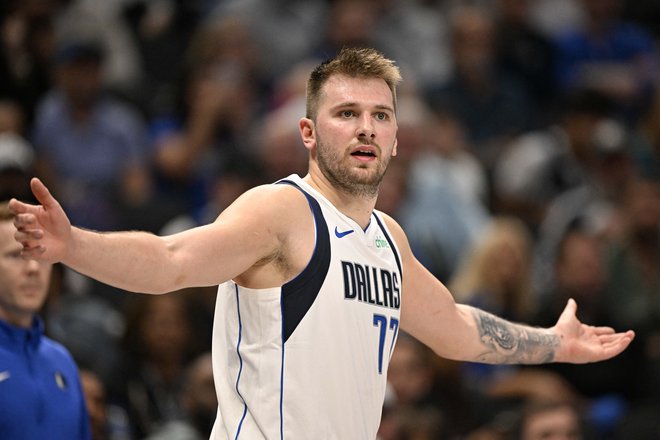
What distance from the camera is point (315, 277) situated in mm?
4723

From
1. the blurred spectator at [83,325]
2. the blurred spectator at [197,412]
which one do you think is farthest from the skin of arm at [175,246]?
the blurred spectator at [83,325]

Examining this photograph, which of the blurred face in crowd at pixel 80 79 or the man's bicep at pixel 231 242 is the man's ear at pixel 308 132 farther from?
the blurred face in crowd at pixel 80 79

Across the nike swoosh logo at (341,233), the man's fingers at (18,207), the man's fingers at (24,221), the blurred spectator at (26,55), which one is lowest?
the man's fingers at (24,221)

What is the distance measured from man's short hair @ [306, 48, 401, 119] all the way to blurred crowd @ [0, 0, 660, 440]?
2.74m

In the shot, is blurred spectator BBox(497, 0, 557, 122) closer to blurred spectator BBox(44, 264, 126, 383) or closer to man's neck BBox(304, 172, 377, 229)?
blurred spectator BBox(44, 264, 126, 383)

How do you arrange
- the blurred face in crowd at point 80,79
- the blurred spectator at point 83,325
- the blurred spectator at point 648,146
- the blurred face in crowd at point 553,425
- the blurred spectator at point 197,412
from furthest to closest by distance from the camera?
the blurred spectator at point 648,146, the blurred face in crowd at point 80,79, the blurred spectator at point 83,325, the blurred spectator at point 197,412, the blurred face in crowd at point 553,425

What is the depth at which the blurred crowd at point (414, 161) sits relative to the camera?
8578 mm

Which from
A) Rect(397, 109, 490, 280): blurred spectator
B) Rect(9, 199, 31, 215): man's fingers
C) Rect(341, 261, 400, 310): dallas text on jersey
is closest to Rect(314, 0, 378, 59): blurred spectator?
Rect(397, 109, 490, 280): blurred spectator

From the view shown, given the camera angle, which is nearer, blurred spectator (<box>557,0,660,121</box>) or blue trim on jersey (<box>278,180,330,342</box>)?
blue trim on jersey (<box>278,180,330,342</box>)

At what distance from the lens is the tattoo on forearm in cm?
580

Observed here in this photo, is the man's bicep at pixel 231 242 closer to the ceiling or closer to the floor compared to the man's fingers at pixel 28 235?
closer to the ceiling

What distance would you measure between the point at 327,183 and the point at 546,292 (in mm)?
5278

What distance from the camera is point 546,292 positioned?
32.7 ft

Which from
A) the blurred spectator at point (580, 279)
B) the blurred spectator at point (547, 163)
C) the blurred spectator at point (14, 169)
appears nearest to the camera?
the blurred spectator at point (14, 169)
